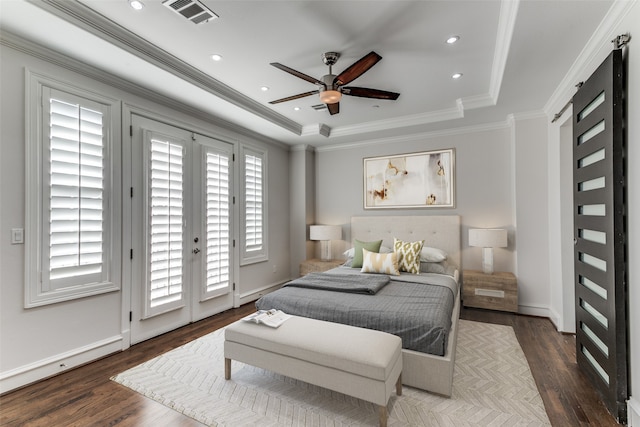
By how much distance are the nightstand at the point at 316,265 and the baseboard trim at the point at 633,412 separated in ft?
11.7

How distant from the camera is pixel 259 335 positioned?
2236 millimetres

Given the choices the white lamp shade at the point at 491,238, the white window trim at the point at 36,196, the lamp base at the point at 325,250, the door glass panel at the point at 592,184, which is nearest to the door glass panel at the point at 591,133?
the door glass panel at the point at 592,184

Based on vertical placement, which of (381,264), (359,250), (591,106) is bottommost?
(381,264)

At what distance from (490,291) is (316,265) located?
8.61 feet

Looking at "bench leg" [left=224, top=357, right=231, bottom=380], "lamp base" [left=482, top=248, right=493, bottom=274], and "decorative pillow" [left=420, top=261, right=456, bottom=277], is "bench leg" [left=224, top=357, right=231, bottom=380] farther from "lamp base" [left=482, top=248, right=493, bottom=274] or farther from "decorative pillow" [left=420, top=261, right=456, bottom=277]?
"lamp base" [left=482, top=248, right=493, bottom=274]

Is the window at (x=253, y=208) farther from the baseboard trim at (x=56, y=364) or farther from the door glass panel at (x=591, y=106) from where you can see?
the door glass panel at (x=591, y=106)

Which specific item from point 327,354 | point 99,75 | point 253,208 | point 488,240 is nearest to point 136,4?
point 99,75

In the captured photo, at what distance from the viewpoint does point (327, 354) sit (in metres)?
1.95

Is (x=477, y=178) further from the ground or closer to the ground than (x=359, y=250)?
further from the ground

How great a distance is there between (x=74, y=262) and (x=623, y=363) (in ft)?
13.7

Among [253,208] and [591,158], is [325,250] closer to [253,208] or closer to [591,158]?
[253,208]

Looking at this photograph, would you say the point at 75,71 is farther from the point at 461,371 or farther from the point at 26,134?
the point at 461,371

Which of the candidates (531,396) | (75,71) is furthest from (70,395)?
(531,396)

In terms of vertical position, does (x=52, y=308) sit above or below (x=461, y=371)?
above
